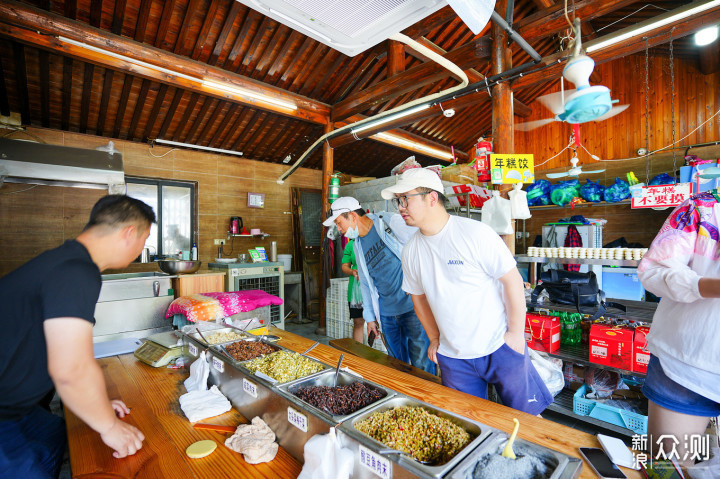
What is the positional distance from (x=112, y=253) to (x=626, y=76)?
1014cm

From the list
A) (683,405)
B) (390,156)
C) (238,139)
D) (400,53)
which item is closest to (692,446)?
(683,405)

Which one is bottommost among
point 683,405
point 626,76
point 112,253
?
point 683,405

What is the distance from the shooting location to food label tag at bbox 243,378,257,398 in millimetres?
1434

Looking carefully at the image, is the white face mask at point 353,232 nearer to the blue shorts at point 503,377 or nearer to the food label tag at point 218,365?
the blue shorts at point 503,377

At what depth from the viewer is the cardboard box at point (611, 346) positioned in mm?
2864

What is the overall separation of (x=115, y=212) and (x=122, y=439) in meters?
0.83

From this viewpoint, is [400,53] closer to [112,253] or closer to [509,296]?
[509,296]

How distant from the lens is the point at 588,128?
8.06m

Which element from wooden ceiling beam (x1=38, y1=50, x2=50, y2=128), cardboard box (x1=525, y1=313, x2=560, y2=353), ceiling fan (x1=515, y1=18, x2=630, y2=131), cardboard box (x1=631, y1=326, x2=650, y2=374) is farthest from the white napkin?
wooden ceiling beam (x1=38, y1=50, x2=50, y2=128)

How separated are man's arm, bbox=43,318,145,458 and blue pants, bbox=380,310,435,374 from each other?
204 centimetres

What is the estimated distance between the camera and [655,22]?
3074 mm

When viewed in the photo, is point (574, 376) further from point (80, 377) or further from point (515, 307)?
point (80, 377)

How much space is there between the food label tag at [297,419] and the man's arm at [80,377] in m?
0.57

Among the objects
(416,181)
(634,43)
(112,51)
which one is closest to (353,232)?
(416,181)
